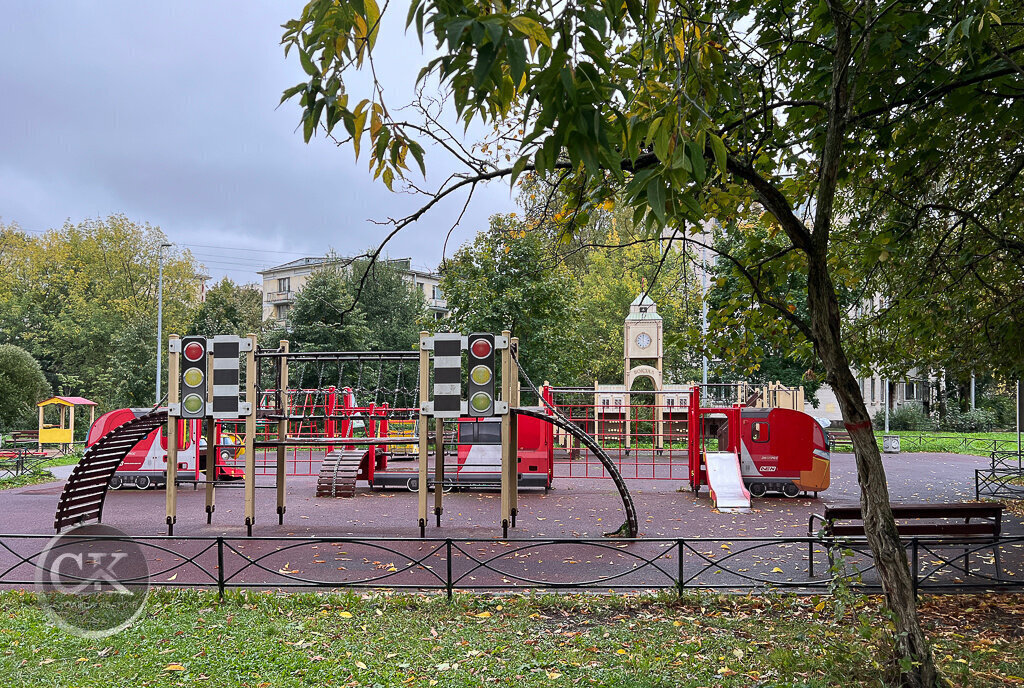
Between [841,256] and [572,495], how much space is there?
8.82 metres

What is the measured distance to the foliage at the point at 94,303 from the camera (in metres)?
34.6

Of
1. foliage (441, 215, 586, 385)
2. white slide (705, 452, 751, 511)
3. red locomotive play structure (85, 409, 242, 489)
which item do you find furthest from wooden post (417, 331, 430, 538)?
foliage (441, 215, 586, 385)

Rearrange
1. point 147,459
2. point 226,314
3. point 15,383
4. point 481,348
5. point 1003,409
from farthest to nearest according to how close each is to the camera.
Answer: point 1003,409
point 226,314
point 15,383
point 147,459
point 481,348

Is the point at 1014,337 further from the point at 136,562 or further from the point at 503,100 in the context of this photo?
the point at 136,562

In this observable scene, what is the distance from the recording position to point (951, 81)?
6062mm

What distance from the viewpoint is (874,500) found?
4668 mm

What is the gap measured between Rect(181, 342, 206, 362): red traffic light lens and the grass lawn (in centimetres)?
467

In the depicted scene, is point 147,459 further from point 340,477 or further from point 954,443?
point 954,443

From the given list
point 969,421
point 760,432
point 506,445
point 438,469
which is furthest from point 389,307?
point 969,421

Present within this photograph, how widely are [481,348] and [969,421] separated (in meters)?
40.3

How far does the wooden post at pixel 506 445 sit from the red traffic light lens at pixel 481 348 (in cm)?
33

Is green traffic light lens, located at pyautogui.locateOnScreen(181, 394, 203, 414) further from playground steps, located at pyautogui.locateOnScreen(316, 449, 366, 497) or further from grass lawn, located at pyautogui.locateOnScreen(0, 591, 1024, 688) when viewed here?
playground steps, located at pyautogui.locateOnScreen(316, 449, 366, 497)

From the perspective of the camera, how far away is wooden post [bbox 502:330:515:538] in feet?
34.7

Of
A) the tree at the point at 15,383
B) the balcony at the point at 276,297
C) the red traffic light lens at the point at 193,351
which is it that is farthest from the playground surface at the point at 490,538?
the balcony at the point at 276,297
